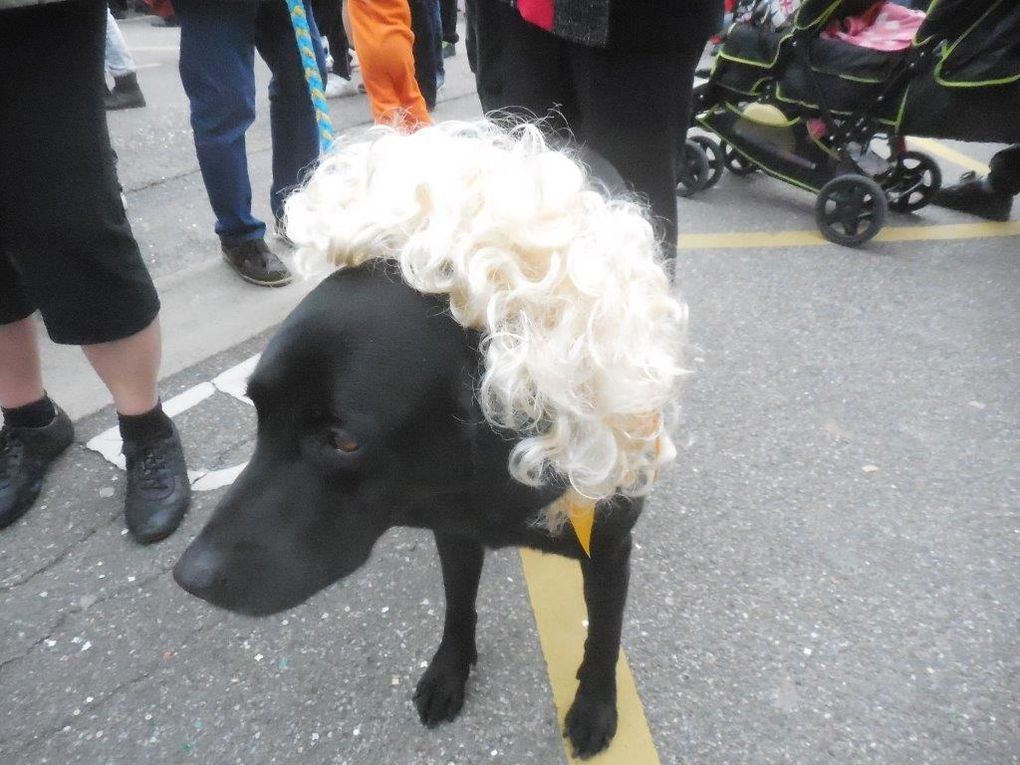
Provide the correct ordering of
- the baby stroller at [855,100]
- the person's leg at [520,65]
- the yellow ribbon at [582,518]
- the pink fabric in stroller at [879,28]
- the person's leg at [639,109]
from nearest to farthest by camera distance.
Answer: the yellow ribbon at [582,518]
the person's leg at [639,109]
the person's leg at [520,65]
the baby stroller at [855,100]
the pink fabric in stroller at [879,28]

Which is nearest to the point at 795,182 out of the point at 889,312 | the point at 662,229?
the point at 889,312

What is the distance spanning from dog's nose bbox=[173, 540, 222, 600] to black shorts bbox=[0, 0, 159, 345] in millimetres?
1038

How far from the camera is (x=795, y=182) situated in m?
4.10

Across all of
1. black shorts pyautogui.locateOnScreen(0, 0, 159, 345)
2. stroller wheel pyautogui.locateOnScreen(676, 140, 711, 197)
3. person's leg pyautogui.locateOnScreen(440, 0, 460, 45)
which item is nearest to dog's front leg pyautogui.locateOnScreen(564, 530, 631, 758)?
black shorts pyautogui.locateOnScreen(0, 0, 159, 345)

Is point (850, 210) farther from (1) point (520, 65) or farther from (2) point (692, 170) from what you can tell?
(1) point (520, 65)

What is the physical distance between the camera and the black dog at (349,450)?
3.23 feet

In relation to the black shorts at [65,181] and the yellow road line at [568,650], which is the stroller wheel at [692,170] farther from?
the black shorts at [65,181]

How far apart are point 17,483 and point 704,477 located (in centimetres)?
211

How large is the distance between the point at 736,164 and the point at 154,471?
165 inches

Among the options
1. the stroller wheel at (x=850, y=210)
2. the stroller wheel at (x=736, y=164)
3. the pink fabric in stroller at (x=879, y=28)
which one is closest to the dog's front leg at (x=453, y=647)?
the stroller wheel at (x=850, y=210)

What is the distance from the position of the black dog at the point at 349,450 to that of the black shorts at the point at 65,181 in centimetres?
99

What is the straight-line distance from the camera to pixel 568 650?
173cm

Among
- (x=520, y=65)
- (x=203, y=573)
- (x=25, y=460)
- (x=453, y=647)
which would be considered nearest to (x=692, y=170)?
(x=520, y=65)

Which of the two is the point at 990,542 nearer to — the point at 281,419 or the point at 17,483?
the point at 281,419
